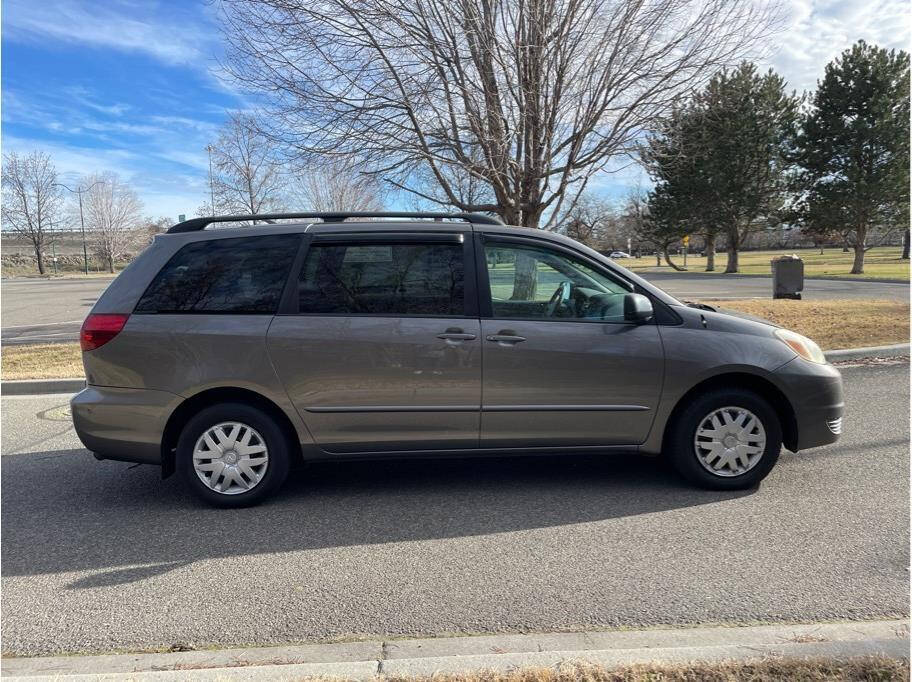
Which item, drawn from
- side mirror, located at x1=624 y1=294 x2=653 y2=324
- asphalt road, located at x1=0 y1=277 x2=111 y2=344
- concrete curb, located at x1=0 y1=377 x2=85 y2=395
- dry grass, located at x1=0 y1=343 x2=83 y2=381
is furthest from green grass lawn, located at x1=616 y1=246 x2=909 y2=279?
side mirror, located at x1=624 y1=294 x2=653 y2=324

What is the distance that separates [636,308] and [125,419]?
11.1 feet

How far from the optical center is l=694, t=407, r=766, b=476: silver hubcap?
13.6 ft

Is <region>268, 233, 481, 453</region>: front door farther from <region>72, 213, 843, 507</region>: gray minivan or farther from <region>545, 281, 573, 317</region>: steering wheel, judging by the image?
<region>545, 281, 573, 317</region>: steering wheel

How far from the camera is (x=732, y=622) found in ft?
8.94

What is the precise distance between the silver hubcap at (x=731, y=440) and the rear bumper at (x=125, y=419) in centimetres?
346


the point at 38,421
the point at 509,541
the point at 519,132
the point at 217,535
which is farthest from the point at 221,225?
the point at 519,132

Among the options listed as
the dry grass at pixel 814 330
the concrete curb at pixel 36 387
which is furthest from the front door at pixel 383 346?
the dry grass at pixel 814 330

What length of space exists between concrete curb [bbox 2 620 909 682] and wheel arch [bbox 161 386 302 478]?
65.2 inches

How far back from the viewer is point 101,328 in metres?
4.07

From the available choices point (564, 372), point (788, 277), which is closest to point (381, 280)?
point (564, 372)

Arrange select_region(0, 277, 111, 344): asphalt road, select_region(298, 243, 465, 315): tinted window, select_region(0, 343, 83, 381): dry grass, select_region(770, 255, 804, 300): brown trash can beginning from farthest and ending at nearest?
1. select_region(770, 255, 804, 300): brown trash can
2. select_region(0, 277, 111, 344): asphalt road
3. select_region(0, 343, 83, 381): dry grass
4. select_region(298, 243, 465, 315): tinted window

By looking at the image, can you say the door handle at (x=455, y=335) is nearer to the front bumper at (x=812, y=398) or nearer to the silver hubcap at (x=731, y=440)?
the silver hubcap at (x=731, y=440)

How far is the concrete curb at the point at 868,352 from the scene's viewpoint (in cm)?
852

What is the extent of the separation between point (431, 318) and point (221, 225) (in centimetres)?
181
